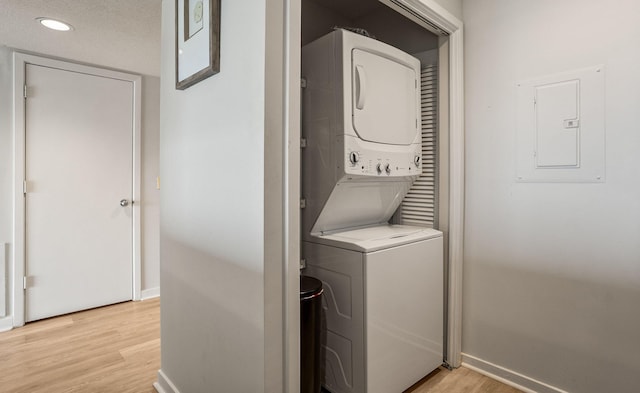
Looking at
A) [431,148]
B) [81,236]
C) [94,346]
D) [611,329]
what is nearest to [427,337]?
[611,329]

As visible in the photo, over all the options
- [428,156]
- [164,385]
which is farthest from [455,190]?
[164,385]

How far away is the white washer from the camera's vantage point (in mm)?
1576

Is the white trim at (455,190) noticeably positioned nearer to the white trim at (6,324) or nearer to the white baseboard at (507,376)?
the white baseboard at (507,376)

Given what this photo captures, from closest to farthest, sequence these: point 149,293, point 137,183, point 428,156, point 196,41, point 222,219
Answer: point 222,219
point 196,41
point 428,156
point 137,183
point 149,293

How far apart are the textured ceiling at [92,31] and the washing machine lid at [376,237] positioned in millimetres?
1702

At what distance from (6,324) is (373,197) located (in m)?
3.00

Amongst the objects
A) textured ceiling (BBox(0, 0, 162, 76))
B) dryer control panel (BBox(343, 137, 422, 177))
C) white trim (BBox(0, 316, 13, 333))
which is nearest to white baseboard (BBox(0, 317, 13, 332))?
white trim (BBox(0, 316, 13, 333))

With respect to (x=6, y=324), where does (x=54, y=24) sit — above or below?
above

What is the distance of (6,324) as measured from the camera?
2.64 m

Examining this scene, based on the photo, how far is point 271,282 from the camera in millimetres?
1148

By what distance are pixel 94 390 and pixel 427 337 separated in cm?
186

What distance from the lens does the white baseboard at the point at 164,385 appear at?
1.73m

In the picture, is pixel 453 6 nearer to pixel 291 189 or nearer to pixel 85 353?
pixel 291 189

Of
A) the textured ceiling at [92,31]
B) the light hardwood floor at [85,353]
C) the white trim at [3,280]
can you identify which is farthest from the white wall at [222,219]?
the white trim at [3,280]
